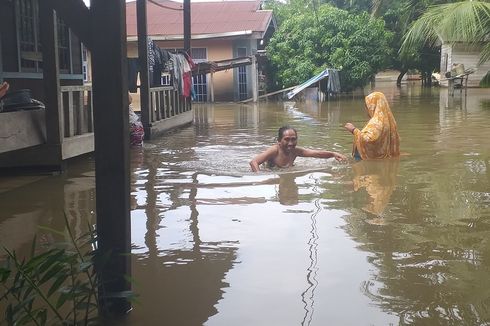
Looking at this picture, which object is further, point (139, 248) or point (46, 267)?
point (139, 248)

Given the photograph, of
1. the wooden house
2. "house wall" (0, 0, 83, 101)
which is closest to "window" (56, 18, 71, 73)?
"house wall" (0, 0, 83, 101)

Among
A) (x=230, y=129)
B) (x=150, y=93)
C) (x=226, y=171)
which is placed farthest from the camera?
(x=230, y=129)

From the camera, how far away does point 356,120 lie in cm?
1611

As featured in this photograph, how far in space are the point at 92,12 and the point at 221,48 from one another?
24.5m

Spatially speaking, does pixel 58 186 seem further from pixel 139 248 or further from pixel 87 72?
pixel 87 72

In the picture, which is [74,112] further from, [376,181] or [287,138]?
[376,181]

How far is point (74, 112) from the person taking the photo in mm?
8633

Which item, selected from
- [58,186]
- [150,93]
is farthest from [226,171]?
[150,93]

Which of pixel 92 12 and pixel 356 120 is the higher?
pixel 92 12

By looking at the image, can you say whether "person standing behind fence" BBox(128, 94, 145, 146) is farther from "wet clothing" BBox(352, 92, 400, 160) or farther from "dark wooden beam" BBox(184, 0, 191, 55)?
"dark wooden beam" BBox(184, 0, 191, 55)

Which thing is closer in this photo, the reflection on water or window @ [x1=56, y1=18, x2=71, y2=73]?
the reflection on water

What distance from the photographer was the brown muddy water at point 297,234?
345 cm

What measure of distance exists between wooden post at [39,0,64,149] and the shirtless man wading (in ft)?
8.52

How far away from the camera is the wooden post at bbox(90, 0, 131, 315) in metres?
3.04
